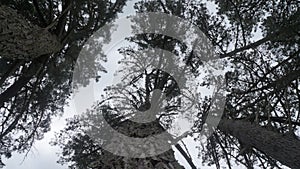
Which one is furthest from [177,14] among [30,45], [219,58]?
[30,45]

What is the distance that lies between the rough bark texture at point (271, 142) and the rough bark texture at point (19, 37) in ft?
8.76

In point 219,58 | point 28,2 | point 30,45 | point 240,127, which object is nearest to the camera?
point 30,45

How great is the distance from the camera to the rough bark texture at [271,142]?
313cm

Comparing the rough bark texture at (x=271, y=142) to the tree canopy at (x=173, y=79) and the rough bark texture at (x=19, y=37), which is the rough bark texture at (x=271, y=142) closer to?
the tree canopy at (x=173, y=79)

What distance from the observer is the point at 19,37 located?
3385 millimetres

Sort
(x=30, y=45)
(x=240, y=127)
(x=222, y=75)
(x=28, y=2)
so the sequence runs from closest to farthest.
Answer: (x=30, y=45) → (x=240, y=127) → (x=28, y=2) → (x=222, y=75)

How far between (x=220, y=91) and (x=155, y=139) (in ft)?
9.04

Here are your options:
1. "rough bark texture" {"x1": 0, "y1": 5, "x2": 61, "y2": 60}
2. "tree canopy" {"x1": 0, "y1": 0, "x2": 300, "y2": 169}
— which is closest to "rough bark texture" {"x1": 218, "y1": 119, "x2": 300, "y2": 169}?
"tree canopy" {"x1": 0, "y1": 0, "x2": 300, "y2": 169}

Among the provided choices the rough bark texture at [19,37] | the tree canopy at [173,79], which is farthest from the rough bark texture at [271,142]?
the rough bark texture at [19,37]

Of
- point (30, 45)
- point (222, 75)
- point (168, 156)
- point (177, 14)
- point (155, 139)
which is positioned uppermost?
point (177, 14)

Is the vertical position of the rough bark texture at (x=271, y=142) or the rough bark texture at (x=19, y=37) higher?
the rough bark texture at (x=19, y=37)

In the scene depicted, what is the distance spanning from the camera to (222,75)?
5.86 metres

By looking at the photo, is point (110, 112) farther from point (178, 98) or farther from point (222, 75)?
point (222, 75)

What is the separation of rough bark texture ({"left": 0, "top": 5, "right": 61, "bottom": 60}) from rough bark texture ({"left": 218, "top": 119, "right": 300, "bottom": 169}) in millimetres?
2670
